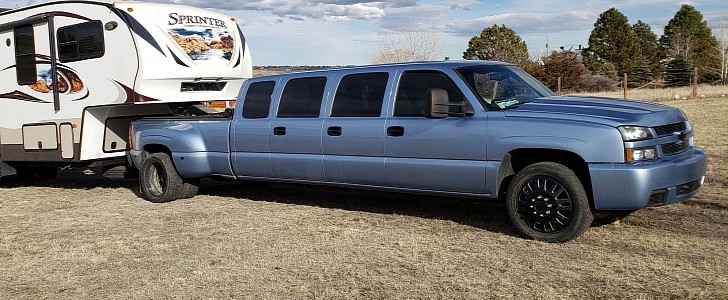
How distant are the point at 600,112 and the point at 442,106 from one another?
1388 millimetres

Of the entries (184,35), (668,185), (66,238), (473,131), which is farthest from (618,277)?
(184,35)

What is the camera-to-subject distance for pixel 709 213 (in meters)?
7.12

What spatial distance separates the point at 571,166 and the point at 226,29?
6576 millimetres

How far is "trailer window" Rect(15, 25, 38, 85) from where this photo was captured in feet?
34.7

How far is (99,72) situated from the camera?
9.90 m

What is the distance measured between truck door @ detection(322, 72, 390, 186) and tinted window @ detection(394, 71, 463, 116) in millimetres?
192

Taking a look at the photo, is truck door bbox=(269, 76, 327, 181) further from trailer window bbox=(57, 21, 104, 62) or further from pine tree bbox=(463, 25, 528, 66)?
pine tree bbox=(463, 25, 528, 66)

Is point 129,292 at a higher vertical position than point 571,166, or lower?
lower

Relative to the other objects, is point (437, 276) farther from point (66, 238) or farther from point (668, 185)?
point (66, 238)

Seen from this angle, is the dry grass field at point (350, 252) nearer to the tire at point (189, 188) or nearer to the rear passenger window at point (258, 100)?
the tire at point (189, 188)

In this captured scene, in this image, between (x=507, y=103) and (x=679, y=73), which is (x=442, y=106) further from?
(x=679, y=73)

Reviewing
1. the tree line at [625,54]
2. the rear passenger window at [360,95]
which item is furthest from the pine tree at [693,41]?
the rear passenger window at [360,95]

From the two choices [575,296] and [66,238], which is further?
[66,238]

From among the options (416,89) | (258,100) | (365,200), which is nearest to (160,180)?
(258,100)
